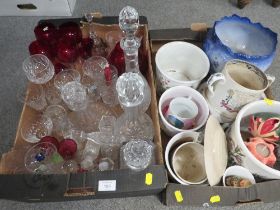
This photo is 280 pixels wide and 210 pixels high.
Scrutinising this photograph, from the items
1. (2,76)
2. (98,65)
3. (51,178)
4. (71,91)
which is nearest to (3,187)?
(51,178)

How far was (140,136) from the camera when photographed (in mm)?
593

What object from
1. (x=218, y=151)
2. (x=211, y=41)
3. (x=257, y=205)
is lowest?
(x=257, y=205)

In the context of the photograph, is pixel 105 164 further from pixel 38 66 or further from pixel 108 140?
pixel 38 66

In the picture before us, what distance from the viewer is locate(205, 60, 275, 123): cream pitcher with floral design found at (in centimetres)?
58

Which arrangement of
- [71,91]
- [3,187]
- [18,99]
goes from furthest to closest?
[18,99] → [71,91] → [3,187]

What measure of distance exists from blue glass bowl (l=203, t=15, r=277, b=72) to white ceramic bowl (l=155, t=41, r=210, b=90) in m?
0.03

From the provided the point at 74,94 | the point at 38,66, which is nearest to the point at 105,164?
the point at 74,94

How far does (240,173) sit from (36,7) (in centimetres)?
84

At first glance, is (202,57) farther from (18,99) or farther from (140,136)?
(18,99)

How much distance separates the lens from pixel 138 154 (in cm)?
51

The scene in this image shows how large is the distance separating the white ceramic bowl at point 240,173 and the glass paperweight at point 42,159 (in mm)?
331

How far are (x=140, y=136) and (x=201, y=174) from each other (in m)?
0.15

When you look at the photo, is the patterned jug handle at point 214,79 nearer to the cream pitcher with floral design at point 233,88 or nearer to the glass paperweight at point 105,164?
the cream pitcher with floral design at point 233,88

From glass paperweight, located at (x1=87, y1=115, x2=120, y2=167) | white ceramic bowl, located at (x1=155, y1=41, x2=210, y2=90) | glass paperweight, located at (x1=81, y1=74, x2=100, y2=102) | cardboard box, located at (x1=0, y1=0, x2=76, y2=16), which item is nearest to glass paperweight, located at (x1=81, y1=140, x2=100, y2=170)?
glass paperweight, located at (x1=87, y1=115, x2=120, y2=167)
